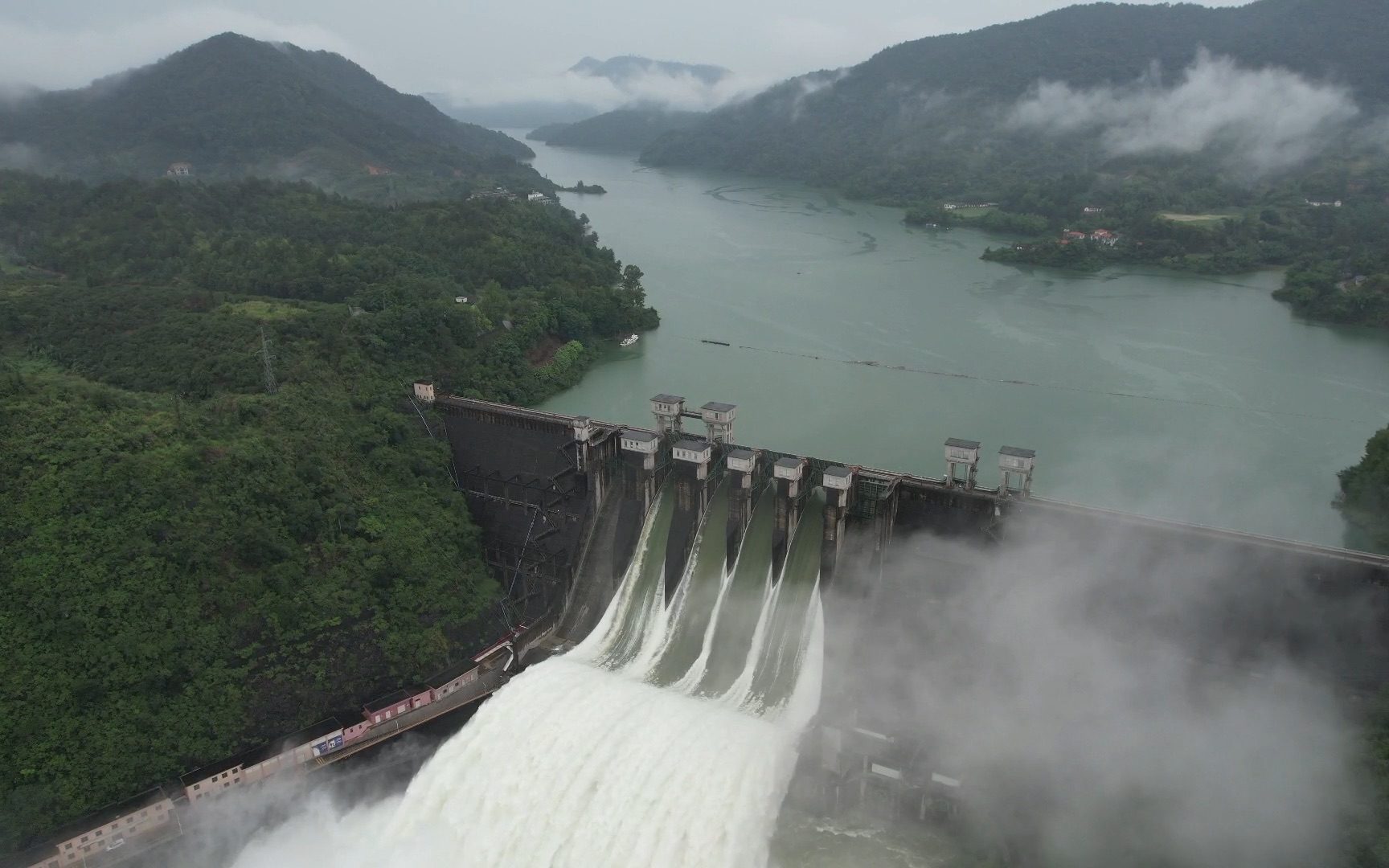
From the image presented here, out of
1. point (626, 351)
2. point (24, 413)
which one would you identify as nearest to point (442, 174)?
point (626, 351)

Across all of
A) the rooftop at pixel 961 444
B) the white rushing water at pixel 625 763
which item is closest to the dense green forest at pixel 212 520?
the white rushing water at pixel 625 763

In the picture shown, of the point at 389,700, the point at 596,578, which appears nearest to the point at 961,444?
the point at 596,578

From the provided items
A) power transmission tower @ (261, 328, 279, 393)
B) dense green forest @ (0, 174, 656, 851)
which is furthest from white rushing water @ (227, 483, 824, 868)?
power transmission tower @ (261, 328, 279, 393)

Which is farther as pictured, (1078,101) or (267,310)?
(1078,101)

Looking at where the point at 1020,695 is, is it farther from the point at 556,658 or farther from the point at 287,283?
the point at 287,283

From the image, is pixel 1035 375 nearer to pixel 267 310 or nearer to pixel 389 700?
pixel 389 700

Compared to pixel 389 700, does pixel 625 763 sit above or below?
above

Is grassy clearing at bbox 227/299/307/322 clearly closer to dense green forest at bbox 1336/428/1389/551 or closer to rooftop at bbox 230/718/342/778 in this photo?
rooftop at bbox 230/718/342/778
